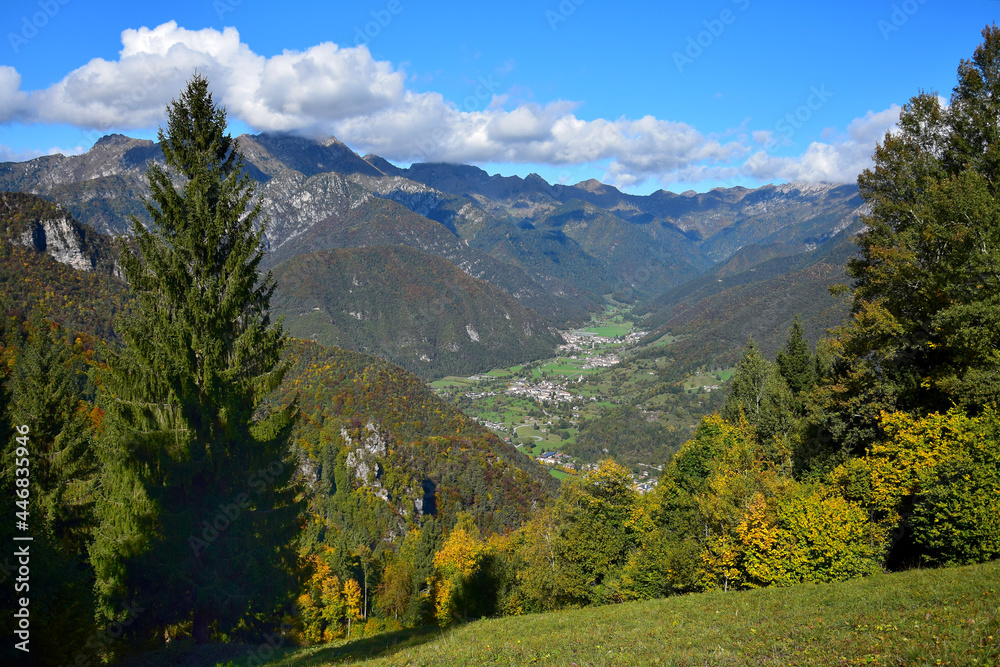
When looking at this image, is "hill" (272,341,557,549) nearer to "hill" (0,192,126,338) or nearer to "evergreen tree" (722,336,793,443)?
"hill" (0,192,126,338)

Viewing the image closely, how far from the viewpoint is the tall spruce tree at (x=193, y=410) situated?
13883 millimetres

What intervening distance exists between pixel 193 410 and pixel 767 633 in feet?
53.1

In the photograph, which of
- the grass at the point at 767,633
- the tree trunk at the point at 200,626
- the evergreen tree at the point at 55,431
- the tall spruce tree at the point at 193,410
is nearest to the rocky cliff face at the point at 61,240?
the evergreen tree at the point at 55,431

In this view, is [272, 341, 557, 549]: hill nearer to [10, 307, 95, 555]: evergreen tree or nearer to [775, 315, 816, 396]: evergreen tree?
[10, 307, 95, 555]: evergreen tree

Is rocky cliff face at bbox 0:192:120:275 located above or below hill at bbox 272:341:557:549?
above

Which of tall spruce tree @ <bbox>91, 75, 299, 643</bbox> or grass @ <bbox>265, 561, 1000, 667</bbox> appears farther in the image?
tall spruce tree @ <bbox>91, 75, 299, 643</bbox>

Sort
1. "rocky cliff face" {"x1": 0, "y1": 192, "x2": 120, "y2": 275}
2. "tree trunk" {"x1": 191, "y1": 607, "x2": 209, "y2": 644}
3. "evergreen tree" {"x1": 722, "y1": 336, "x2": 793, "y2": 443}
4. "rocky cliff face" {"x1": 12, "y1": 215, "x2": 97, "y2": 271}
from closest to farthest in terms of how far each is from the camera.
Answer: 1. "tree trunk" {"x1": 191, "y1": 607, "x2": 209, "y2": 644}
2. "evergreen tree" {"x1": 722, "y1": 336, "x2": 793, "y2": 443}
3. "rocky cliff face" {"x1": 0, "y1": 192, "x2": 120, "y2": 275}
4. "rocky cliff face" {"x1": 12, "y1": 215, "x2": 97, "y2": 271}

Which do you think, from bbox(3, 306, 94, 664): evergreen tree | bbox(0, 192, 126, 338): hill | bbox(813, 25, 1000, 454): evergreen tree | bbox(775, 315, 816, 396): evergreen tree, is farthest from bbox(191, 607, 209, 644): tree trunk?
bbox(0, 192, 126, 338): hill

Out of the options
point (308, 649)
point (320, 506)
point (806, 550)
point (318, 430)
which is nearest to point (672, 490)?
point (806, 550)

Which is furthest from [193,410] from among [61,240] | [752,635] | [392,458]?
[61,240]

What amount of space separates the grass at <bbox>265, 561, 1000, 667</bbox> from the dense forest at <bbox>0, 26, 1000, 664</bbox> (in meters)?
4.08

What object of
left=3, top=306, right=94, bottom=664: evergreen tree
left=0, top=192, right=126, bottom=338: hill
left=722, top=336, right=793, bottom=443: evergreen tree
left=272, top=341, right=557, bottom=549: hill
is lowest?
left=272, top=341, right=557, bottom=549: hill

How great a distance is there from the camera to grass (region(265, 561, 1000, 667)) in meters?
9.95

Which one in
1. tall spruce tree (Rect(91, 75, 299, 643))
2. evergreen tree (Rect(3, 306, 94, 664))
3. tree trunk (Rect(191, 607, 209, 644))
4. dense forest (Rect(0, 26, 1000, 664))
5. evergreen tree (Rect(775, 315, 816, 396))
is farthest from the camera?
evergreen tree (Rect(775, 315, 816, 396))
